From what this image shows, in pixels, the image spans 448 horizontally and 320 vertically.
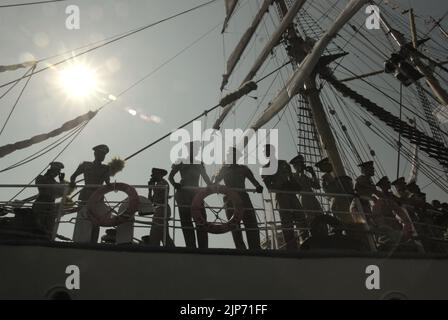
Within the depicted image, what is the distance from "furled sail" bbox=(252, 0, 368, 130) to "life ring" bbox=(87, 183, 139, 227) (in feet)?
29.0

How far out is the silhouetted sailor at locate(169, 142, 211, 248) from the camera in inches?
228

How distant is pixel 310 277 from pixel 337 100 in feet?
41.0

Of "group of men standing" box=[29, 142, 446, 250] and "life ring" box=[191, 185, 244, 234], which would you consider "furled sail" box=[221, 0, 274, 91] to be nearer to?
"group of men standing" box=[29, 142, 446, 250]

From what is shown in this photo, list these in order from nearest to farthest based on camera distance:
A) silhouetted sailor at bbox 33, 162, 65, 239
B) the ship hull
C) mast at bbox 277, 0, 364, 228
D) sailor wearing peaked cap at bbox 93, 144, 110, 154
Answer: the ship hull, silhouetted sailor at bbox 33, 162, 65, 239, sailor wearing peaked cap at bbox 93, 144, 110, 154, mast at bbox 277, 0, 364, 228

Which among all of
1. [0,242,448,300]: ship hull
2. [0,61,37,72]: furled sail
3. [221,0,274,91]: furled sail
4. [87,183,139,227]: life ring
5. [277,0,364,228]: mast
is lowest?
[0,242,448,300]: ship hull

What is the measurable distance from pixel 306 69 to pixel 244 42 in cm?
714

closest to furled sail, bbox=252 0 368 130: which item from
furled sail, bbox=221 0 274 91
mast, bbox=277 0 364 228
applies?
Result: mast, bbox=277 0 364 228

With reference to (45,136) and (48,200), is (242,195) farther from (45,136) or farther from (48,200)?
(45,136)

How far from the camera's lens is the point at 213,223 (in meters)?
5.53

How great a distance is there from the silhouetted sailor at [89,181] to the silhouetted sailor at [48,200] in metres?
0.34

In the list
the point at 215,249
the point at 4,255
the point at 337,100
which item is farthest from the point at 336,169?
the point at 4,255

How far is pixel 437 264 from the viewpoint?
561 centimetres

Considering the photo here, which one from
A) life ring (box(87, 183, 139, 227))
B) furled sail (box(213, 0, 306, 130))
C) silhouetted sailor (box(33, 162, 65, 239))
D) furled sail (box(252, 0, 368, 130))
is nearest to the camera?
life ring (box(87, 183, 139, 227))

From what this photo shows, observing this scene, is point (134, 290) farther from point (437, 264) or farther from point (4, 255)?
point (437, 264)
